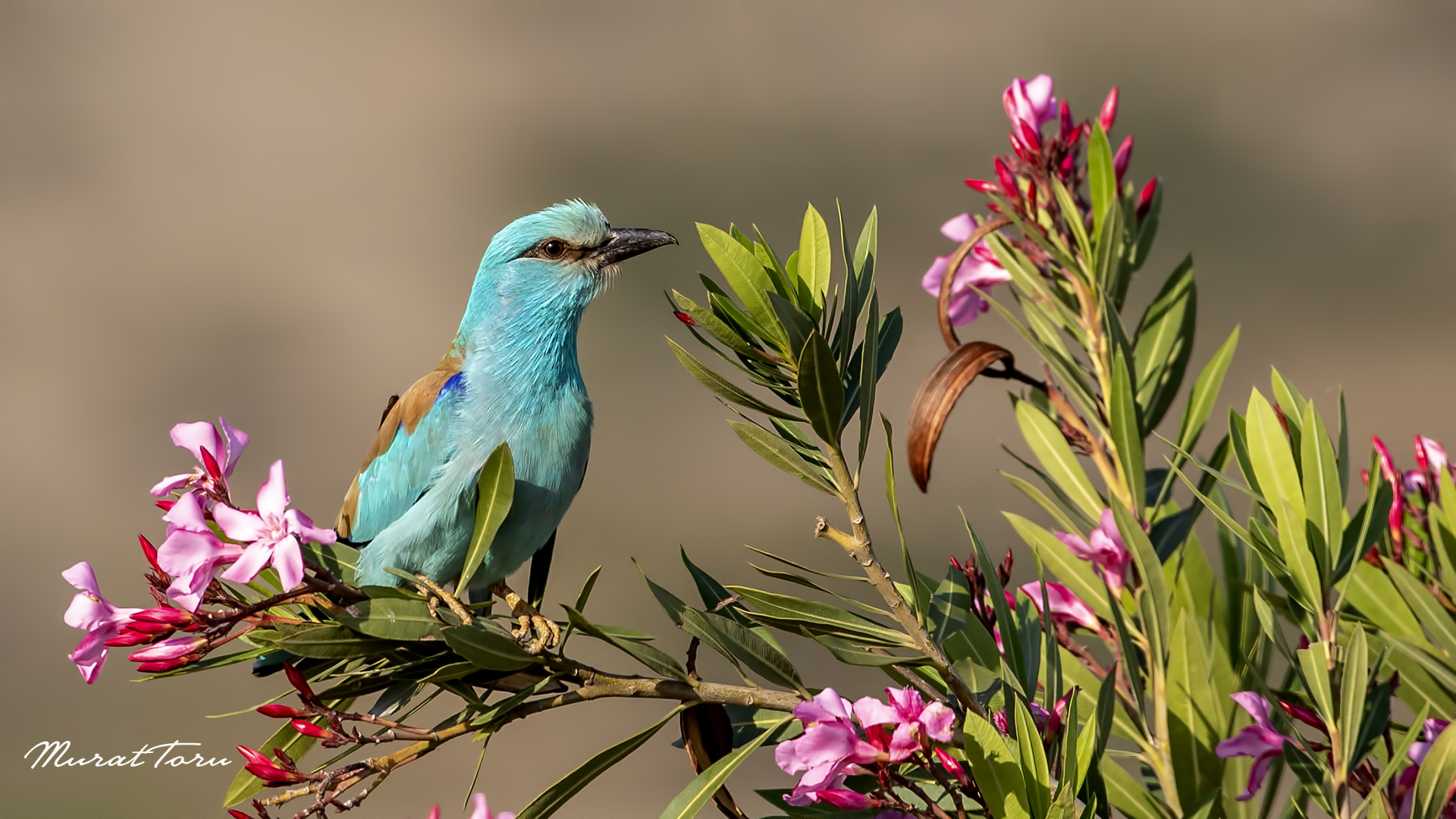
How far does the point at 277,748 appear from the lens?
2.62 ft

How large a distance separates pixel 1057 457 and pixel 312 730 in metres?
0.63

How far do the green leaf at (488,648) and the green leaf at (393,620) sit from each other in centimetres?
3

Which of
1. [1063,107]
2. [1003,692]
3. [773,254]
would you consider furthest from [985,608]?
[1063,107]

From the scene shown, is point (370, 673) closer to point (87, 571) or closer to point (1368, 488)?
point (87, 571)

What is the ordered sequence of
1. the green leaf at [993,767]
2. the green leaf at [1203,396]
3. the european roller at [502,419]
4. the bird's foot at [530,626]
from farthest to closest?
the european roller at [502,419] → the bird's foot at [530,626] → the green leaf at [1203,396] → the green leaf at [993,767]

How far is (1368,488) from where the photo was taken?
29.4 inches

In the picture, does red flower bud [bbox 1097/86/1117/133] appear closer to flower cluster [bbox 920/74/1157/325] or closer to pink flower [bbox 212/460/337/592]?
flower cluster [bbox 920/74/1157/325]

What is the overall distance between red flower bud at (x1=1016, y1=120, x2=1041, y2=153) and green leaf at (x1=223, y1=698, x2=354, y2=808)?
28.6 inches

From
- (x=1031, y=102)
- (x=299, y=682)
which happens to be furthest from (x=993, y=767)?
(x=1031, y=102)

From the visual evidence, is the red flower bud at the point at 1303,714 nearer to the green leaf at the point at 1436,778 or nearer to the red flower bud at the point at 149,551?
the green leaf at the point at 1436,778

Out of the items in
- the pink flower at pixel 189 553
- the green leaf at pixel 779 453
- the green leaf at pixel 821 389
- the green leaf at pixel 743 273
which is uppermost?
the green leaf at pixel 743 273

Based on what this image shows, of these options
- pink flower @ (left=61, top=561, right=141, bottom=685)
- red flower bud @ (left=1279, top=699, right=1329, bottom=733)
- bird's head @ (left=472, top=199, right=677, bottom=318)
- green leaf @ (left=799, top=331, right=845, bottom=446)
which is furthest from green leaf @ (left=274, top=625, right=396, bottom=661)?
bird's head @ (left=472, top=199, right=677, bottom=318)

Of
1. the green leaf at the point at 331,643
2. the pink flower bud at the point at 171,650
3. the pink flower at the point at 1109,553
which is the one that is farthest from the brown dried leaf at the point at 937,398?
the pink flower bud at the point at 171,650

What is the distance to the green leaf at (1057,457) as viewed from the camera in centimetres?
90
